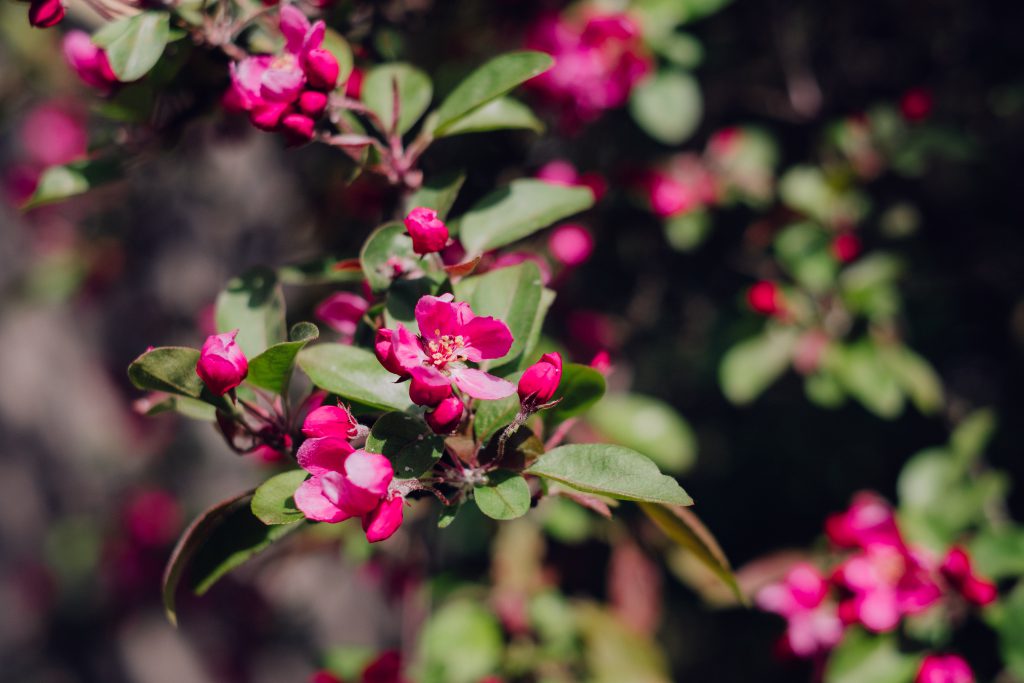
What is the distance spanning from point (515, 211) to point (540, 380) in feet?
0.95

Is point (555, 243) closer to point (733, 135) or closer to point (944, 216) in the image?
point (733, 135)

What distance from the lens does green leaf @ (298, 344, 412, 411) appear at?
2.33 feet

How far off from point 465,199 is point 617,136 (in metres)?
0.57

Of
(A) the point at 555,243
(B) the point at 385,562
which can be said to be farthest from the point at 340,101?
(B) the point at 385,562

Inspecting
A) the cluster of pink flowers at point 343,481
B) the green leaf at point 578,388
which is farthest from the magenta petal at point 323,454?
the green leaf at point 578,388

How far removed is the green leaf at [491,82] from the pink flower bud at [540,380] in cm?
29

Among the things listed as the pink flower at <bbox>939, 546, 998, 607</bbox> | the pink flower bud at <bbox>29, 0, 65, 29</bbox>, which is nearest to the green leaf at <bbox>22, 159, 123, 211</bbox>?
the pink flower bud at <bbox>29, 0, 65, 29</bbox>

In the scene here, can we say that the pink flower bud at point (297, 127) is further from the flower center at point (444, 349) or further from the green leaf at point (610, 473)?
the green leaf at point (610, 473)

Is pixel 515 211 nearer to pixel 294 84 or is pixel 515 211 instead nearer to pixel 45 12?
pixel 294 84

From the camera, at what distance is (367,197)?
49.6 inches

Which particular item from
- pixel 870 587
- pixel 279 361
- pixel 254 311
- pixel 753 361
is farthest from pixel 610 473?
pixel 753 361

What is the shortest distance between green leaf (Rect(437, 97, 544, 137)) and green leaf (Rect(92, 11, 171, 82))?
0.30 metres

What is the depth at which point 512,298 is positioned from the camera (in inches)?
29.8

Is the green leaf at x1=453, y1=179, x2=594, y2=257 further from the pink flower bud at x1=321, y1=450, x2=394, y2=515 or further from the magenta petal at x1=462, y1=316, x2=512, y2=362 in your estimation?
the pink flower bud at x1=321, y1=450, x2=394, y2=515
